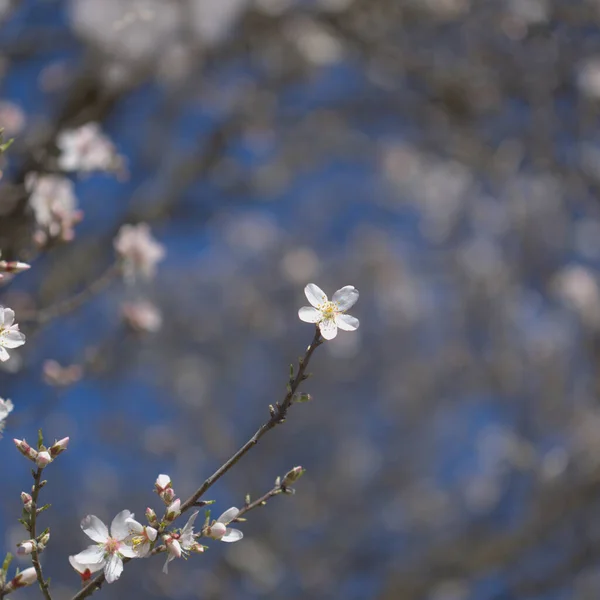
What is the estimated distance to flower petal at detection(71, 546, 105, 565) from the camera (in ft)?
4.16

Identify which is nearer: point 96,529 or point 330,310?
point 96,529

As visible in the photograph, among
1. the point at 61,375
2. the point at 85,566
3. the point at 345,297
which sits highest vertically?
the point at 345,297

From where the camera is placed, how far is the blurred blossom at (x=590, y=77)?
5.61 metres

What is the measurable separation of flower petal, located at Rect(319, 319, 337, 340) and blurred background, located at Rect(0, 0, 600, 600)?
2691mm

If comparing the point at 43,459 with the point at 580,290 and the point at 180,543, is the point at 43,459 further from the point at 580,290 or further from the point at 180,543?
the point at 580,290

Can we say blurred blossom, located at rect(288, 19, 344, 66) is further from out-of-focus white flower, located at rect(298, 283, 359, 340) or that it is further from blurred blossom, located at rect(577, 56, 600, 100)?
out-of-focus white flower, located at rect(298, 283, 359, 340)

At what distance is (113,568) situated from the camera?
4.07ft

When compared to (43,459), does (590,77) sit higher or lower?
higher

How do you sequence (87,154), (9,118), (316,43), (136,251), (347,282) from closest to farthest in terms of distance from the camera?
(136,251) → (87,154) → (9,118) → (316,43) → (347,282)

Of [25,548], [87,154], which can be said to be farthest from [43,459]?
[87,154]

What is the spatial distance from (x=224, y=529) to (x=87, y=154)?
1817mm

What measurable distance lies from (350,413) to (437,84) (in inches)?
146

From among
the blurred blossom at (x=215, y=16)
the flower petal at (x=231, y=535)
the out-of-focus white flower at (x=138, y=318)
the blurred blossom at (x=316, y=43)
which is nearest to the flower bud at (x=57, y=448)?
the flower petal at (x=231, y=535)

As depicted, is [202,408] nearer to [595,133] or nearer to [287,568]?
[287,568]
